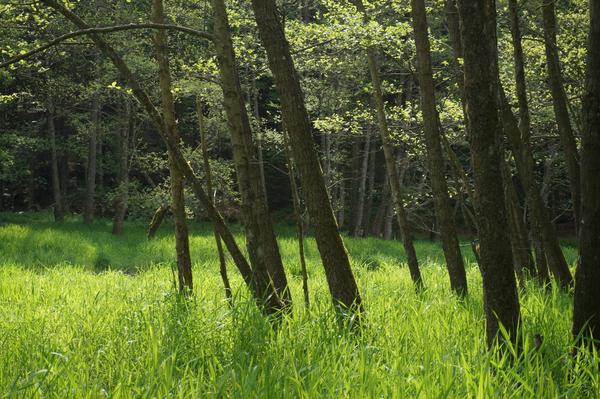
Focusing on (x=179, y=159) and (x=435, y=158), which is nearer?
(x=179, y=159)

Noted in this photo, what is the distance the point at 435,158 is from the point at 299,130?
2785 mm

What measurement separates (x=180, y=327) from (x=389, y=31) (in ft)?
17.0

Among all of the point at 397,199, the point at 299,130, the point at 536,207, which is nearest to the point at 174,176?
the point at 299,130

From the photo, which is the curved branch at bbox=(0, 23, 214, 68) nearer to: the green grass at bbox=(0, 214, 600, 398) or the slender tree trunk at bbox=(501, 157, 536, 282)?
the green grass at bbox=(0, 214, 600, 398)

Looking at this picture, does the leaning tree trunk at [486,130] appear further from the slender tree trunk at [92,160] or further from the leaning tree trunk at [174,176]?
the slender tree trunk at [92,160]

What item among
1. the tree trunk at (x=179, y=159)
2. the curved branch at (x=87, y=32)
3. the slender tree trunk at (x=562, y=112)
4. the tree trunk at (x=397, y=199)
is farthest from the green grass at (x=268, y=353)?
the curved branch at (x=87, y=32)

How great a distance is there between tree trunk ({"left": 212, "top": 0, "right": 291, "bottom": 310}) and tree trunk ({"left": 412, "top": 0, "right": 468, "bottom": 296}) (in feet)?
7.87

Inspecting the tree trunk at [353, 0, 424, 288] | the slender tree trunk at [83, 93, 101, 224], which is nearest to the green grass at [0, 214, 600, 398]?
the tree trunk at [353, 0, 424, 288]

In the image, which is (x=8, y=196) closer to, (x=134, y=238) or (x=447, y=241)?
(x=134, y=238)

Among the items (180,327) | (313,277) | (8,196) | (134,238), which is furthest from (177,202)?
(8,196)

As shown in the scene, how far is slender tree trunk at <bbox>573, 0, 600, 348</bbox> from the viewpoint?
3.62 m

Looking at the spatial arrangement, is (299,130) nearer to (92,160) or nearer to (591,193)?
(591,193)

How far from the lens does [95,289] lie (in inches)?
303

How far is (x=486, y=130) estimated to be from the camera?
127 inches
